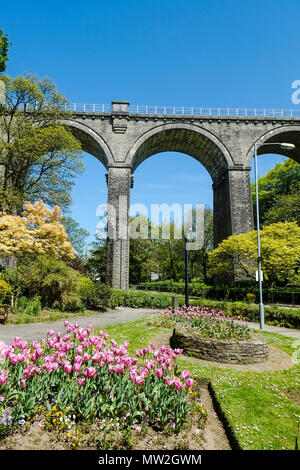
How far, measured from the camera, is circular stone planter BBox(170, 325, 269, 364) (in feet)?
20.8

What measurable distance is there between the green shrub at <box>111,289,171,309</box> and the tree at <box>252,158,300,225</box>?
78.2 feet

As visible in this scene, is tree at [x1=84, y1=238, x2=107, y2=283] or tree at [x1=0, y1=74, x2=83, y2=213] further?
tree at [x1=84, y1=238, x2=107, y2=283]

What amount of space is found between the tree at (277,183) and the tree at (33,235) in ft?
97.5

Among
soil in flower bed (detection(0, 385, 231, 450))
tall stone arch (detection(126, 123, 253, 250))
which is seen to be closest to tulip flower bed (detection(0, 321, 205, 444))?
soil in flower bed (detection(0, 385, 231, 450))

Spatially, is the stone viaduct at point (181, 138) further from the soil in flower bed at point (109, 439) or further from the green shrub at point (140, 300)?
the soil in flower bed at point (109, 439)

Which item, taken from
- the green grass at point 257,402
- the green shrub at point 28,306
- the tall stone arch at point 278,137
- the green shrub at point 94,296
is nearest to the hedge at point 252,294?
the green shrub at point 94,296

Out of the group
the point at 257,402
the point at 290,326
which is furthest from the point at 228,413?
the point at 290,326

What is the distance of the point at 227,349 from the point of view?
6352mm

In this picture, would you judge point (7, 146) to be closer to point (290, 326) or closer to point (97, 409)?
point (97, 409)

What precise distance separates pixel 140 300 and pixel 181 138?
17.5 m

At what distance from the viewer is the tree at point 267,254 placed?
60.1 feet

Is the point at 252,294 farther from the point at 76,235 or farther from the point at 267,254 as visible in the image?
the point at 76,235

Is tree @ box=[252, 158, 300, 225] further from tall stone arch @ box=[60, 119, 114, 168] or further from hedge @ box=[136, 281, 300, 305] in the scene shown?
tall stone arch @ box=[60, 119, 114, 168]

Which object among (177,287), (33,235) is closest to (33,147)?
(33,235)
